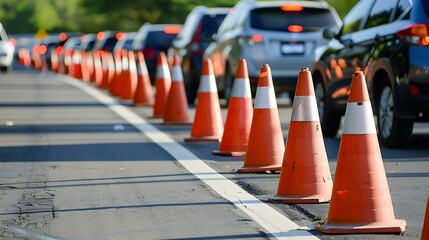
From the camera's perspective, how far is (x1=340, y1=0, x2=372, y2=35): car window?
1460cm

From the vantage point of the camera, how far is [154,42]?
32719 mm

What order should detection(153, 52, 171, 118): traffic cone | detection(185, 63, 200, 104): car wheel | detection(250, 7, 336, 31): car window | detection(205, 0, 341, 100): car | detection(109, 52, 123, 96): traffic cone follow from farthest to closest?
detection(109, 52, 123, 96): traffic cone → detection(185, 63, 200, 104): car wheel → detection(250, 7, 336, 31): car window → detection(205, 0, 341, 100): car → detection(153, 52, 171, 118): traffic cone

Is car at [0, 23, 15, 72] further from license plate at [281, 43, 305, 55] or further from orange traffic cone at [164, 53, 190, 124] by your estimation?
orange traffic cone at [164, 53, 190, 124]

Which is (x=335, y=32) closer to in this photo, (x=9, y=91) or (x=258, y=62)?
(x=258, y=62)

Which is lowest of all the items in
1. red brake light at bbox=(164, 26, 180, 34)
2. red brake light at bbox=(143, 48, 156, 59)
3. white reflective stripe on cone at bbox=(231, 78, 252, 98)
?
red brake light at bbox=(143, 48, 156, 59)

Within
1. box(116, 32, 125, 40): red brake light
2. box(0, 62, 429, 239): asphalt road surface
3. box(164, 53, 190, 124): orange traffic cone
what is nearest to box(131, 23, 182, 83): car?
box(116, 32, 125, 40): red brake light

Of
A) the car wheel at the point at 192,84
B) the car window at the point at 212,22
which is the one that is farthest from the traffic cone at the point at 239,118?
the car window at the point at 212,22

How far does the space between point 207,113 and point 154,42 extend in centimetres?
1821

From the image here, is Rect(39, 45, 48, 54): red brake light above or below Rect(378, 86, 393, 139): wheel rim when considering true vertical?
→ below

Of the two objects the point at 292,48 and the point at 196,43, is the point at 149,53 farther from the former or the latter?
the point at 292,48

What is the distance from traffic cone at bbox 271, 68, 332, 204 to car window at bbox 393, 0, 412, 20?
397cm

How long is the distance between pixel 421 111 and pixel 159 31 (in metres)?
20.4

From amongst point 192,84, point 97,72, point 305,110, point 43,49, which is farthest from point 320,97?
point 43,49

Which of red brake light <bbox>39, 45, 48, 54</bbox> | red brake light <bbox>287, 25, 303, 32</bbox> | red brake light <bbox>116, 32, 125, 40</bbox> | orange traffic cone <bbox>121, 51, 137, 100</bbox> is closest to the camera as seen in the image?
red brake light <bbox>287, 25, 303, 32</bbox>
